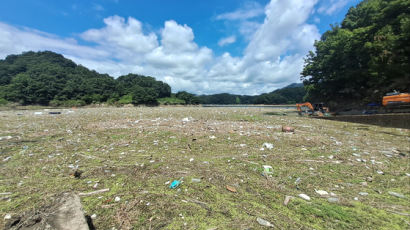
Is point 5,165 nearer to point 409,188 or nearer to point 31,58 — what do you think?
point 409,188

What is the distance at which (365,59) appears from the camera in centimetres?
1438

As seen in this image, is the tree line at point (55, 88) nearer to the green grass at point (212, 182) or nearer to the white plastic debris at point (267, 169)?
the green grass at point (212, 182)

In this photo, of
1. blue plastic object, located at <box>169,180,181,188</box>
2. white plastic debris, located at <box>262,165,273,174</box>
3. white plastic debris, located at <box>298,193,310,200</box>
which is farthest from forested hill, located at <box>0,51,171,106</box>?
white plastic debris, located at <box>298,193,310,200</box>

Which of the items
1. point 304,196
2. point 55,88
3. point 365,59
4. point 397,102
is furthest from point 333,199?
point 55,88

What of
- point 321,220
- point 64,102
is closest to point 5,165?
point 321,220

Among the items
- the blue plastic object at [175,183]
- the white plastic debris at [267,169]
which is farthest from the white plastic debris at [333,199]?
the blue plastic object at [175,183]

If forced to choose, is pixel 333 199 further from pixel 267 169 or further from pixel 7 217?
pixel 7 217

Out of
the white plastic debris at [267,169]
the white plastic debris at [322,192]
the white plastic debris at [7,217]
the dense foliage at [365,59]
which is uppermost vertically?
the dense foliage at [365,59]

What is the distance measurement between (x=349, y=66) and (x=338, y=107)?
211 inches

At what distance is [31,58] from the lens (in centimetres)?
6119

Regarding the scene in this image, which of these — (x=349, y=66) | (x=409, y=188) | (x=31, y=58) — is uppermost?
(x=31, y=58)

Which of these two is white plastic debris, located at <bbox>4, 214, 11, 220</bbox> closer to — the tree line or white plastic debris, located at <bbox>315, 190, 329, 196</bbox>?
white plastic debris, located at <bbox>315, 190, 329, 196</bbox>

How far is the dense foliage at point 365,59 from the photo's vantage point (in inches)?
367

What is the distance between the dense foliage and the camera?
9330mm
